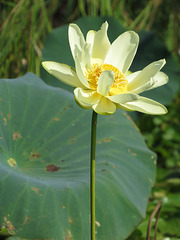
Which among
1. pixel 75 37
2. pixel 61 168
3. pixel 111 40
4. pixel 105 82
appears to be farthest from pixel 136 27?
pixel 105 82

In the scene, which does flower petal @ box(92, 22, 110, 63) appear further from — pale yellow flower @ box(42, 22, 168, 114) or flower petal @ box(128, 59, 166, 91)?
flower petal @ box(128, 59, 166, 91)

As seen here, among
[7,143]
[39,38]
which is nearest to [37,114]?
[7,143]

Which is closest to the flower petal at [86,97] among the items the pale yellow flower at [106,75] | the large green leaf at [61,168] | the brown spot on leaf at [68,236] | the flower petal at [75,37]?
the pale yellow flower at [106,75]

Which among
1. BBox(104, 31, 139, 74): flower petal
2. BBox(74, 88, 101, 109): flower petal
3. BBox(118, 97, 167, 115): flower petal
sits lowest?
BBox(118, 97, 167, 115): flower petal

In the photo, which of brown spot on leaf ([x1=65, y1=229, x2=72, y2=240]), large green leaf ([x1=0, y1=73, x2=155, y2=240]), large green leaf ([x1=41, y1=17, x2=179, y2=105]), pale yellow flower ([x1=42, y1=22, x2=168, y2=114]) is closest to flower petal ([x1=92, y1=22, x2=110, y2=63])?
pale yellow flower ([x1=42, y1=22, x2=168, y2=114])

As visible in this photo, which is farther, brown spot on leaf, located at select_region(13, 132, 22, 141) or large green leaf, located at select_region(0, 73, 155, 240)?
brown spot on leaf, located at select_region(13, 132, 22, 141)

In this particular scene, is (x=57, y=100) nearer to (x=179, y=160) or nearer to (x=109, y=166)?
(x=109, y=166)

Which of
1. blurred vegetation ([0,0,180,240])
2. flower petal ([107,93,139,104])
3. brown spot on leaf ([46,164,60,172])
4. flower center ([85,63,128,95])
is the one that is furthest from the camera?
blurred vegetation ([0,0,180,240])

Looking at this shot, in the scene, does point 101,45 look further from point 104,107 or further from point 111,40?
point 111,40
